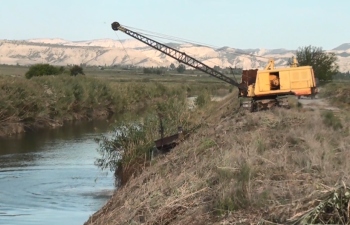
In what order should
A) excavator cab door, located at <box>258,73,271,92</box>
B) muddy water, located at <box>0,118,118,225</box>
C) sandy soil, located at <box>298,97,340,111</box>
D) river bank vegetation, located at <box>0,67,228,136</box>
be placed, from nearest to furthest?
muddy water, located at <box>0,118,118,225</box> → sandy soil, located at <box>298,97,340,111</box> → excavator cab door, located at <box>258,73,271,92</box> → river bank vegetation, located at <box>0,67,228,136</box>

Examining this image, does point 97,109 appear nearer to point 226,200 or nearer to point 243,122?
point 243,122

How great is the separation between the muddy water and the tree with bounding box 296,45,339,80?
2236 cm

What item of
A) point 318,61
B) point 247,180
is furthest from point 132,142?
point 318,61

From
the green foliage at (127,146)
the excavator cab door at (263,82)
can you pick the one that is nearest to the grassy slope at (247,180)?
the green foliage at (127,146)

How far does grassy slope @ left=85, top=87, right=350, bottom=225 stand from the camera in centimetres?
863

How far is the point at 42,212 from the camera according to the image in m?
23.2

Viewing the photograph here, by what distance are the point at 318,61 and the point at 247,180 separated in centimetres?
4831

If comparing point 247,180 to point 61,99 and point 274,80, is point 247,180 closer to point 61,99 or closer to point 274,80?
point 274,80

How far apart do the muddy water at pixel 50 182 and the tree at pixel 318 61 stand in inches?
880

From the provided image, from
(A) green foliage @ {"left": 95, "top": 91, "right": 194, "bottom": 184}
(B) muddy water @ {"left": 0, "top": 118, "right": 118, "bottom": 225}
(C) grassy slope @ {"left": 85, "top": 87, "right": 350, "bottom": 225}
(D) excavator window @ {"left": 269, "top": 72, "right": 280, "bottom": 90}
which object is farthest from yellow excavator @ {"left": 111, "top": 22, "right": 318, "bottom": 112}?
(C) grassy slope @ {"left": 85, "top": 87, "right": 350, "bottom": 225}

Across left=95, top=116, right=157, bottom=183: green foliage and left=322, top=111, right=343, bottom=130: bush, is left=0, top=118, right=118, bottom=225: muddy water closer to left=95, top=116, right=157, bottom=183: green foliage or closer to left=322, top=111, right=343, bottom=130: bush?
left=95, top=116, right=157, bottom=183: green foliage

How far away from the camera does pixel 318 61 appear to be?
56.2 meters

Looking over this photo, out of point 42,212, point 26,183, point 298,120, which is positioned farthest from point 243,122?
point 26,183

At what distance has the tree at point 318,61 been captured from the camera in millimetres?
55531
